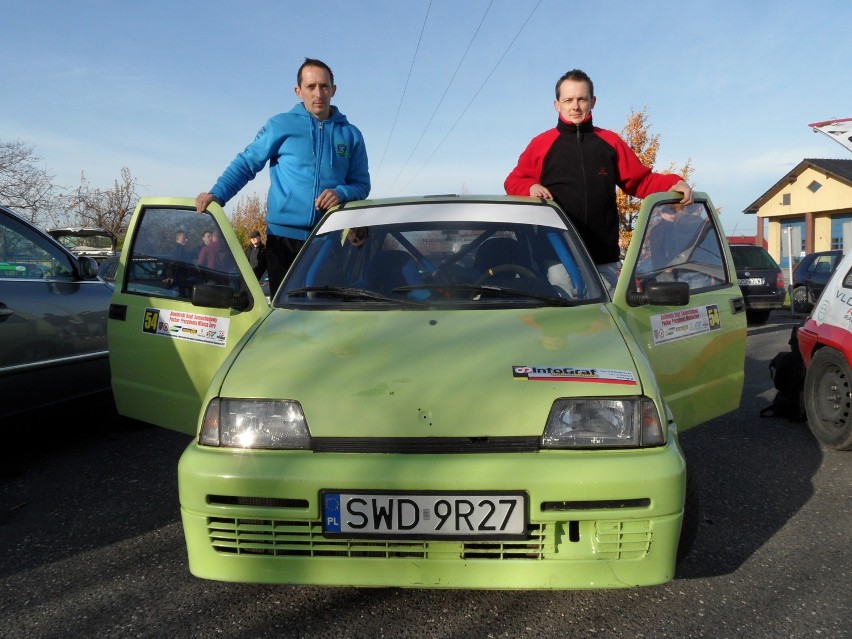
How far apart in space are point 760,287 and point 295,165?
12.2 metres

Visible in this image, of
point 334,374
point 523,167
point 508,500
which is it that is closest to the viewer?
point 508,500

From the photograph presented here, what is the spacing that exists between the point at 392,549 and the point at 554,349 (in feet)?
2.80

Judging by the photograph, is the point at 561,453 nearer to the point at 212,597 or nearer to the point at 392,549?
the point at 392,549

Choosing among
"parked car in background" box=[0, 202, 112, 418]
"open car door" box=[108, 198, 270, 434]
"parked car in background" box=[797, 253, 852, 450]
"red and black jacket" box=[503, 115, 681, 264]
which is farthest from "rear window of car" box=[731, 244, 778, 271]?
"open car door" box=[108, 198, 270, 434]

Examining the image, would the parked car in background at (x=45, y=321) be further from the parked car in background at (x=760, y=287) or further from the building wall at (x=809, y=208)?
the building wall at (x=809, y=208)

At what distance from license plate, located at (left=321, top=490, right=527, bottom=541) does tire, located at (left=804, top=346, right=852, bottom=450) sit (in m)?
3.25

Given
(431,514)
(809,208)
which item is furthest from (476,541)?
(809,208)

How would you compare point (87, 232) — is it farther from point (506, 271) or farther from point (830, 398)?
point (830, 398)

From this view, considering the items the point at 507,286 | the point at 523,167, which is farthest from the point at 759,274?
the point at 507,286

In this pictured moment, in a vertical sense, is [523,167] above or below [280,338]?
above

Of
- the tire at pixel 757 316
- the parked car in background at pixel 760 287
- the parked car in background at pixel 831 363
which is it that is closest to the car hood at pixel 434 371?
the parked car in background at pixel 831 363

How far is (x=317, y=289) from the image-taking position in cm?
314

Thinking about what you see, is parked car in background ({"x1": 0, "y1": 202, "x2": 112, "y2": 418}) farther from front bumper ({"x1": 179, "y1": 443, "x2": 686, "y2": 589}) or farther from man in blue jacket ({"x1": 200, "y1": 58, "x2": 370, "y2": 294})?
front bumper ({"x1": 179, "y1": 443, "x2": 686, "y2": 589})

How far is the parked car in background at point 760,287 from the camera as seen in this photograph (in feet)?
46.2
